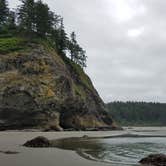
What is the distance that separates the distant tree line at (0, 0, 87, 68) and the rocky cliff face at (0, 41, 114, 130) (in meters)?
13.4

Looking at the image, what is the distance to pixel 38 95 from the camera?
76500mm

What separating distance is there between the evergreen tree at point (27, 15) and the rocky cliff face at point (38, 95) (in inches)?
516

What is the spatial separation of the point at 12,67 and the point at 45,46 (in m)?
15.1

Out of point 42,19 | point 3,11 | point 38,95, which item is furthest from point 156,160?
point 3,11

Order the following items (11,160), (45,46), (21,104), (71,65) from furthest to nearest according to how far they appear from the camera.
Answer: (71,65) → (45,46) → (21,104) → (11,160)

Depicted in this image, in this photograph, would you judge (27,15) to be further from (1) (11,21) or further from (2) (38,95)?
(2) (38,95)

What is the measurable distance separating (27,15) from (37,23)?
397 centimetres

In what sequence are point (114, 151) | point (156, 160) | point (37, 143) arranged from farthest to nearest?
1. point (114, 151)
2. point (37, 143)
3. point (156, 160)

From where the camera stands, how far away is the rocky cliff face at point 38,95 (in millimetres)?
73500

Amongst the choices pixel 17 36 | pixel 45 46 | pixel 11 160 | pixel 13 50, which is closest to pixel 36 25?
pixel 17 36

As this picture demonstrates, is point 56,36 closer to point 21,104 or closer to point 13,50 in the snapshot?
point 13,50

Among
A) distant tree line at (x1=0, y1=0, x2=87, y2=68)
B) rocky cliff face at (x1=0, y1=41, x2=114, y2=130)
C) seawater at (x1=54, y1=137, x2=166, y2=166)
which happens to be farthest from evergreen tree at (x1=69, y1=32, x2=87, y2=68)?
seawater at (x1=54, y1=137, x2=166, y2=166)

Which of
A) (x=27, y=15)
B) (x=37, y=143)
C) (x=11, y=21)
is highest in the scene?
(x=11, y=21)

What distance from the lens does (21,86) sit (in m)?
75.4
